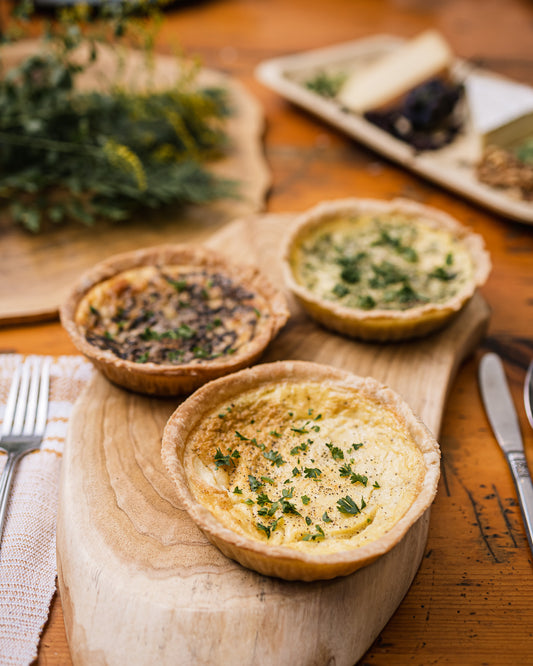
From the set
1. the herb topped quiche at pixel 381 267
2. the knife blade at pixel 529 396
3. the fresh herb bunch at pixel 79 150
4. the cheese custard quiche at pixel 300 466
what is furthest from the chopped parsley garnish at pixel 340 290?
the fresh herb bunch at pixel 79 150

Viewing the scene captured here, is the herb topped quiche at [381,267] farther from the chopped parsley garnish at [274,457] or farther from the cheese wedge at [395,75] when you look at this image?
Answer: the cheese wedge at [395,75]

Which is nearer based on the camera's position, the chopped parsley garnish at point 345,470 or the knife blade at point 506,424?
the chopped parsley garnish at point 345,470

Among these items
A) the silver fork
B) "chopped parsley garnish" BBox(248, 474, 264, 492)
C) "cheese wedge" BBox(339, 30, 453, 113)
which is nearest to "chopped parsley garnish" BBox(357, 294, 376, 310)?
"chopped parsley garnish" BBox(248, 474, 264, 492)

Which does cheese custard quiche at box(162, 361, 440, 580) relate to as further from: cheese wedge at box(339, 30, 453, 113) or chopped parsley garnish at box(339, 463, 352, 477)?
cheese wedge at box(339, 30, 453, 113)

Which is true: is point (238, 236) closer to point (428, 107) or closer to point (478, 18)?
point (428, 107)

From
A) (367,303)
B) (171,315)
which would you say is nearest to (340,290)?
(367,303)

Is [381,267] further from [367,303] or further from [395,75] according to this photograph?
[395,75]

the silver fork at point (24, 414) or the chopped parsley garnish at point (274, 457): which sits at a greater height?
the chopped parsley garnish at point (274, 457)

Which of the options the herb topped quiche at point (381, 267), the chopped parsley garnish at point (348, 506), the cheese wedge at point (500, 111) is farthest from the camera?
the cheese wedge at point (500, 111)
